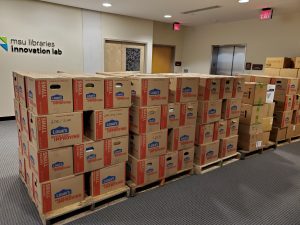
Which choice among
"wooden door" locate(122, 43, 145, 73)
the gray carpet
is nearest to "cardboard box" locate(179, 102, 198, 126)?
the gray carpet

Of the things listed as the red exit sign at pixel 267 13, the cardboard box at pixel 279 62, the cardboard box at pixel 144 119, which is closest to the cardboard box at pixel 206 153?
the cardboard box at pixel 144 119

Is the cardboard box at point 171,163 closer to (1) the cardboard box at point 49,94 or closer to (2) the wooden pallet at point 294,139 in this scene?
(1) the cardboard box at point 49,94

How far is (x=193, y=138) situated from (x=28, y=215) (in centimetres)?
202

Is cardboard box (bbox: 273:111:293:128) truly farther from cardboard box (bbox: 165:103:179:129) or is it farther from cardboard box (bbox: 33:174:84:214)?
cardboard box (bbox: 33:174:84:214)

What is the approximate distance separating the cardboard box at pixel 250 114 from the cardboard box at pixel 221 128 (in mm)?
575

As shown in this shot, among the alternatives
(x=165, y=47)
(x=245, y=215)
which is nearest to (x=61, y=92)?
(x=245, y=215)

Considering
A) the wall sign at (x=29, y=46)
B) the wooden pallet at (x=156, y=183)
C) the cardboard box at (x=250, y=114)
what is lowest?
the wooden pallet at (x=156, y=183)

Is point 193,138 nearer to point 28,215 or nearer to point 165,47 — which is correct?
point 28,215

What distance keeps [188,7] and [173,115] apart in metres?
3.52

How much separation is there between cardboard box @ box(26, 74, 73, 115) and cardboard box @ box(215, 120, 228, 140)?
212 cm

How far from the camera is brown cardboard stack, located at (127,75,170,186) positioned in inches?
95.4

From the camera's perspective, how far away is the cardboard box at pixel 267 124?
393 cm

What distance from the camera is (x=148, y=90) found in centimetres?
242

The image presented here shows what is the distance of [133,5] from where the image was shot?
16.6 ft
